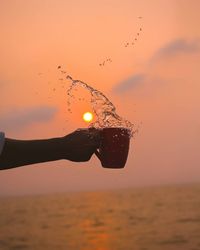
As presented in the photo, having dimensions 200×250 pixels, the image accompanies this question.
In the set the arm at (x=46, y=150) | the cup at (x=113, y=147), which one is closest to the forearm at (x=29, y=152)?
the arm at (x=46, y=150)

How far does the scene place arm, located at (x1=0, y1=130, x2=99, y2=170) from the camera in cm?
183

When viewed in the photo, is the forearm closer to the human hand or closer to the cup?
the human hand

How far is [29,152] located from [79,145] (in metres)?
0.16

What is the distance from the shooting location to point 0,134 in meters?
1.82

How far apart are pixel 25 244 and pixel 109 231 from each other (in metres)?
9.73

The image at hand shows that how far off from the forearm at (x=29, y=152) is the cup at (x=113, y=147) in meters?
0.15

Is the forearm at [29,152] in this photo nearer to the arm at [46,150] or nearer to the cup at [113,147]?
the arm at [46,150]

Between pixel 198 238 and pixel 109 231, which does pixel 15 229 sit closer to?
pixel 109 231

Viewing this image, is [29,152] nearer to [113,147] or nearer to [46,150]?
[46,150]

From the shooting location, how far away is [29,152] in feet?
6.01

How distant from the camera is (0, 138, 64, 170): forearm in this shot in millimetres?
1829

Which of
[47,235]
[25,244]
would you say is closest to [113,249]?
[25,244]

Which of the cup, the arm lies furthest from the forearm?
the cup

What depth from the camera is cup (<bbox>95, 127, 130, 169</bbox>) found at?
6.32 feet
